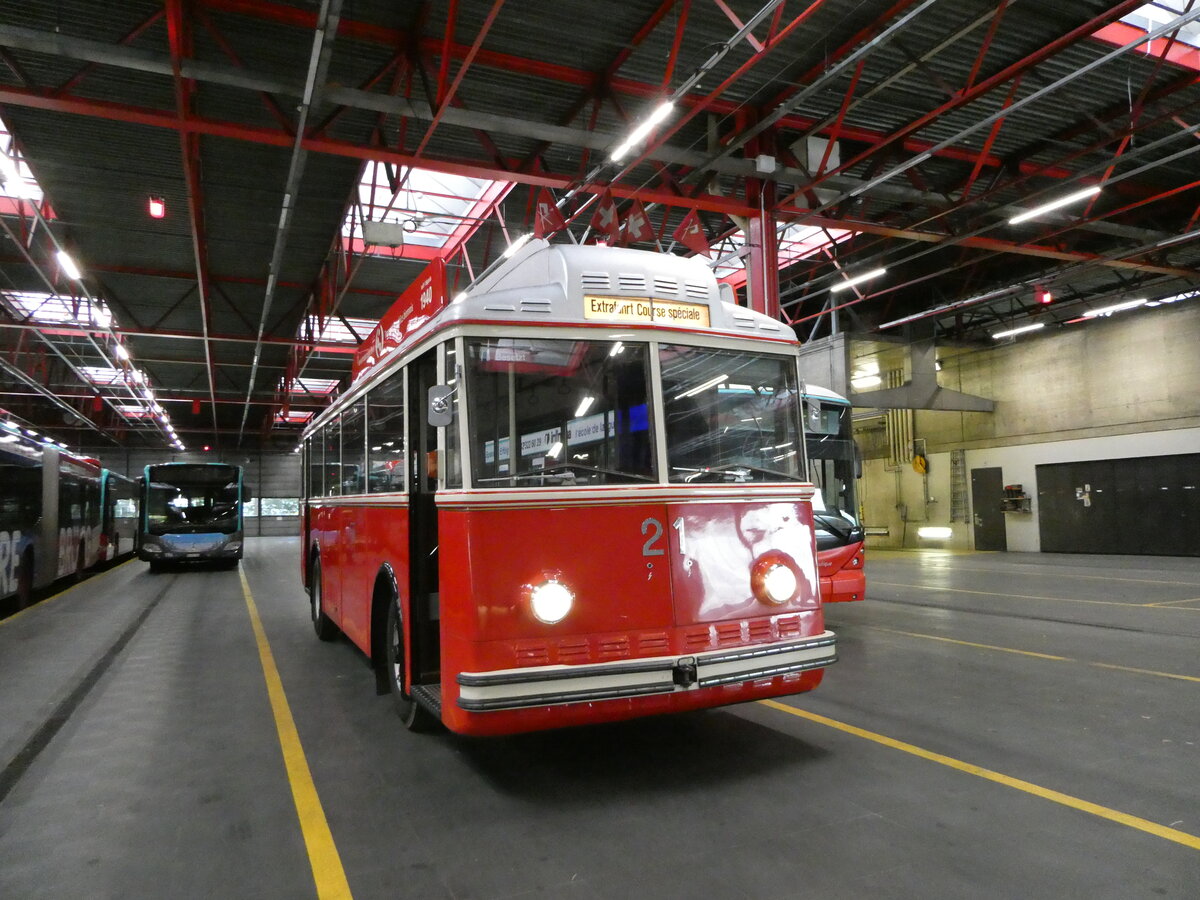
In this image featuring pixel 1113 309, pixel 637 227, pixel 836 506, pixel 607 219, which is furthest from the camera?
pixel 1113 309

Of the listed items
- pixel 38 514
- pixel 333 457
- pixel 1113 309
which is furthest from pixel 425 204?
pixel 1113 309

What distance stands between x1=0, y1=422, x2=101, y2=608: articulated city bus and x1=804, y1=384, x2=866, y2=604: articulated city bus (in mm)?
11757

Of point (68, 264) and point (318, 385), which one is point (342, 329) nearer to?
point (68, 264)

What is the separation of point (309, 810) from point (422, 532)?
1.84 m

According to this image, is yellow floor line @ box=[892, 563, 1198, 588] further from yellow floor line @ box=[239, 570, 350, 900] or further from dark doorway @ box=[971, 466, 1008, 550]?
yellow floor line @ box=[239, 570, 350, 900]

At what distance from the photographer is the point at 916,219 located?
51.6ft

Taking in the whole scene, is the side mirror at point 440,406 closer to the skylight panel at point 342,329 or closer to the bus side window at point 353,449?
the bus side window at point 353,449

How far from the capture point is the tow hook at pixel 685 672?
4262 mm

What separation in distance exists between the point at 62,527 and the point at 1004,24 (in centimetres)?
1901

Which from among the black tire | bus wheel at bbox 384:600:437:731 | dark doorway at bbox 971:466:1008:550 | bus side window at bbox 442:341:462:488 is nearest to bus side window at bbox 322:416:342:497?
bus wheel at bbox 384:600:437:731

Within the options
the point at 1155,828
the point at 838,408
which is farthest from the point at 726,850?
the point at 838,408

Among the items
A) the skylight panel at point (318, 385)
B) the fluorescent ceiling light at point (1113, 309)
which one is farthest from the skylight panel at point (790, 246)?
the skylight panel at point (318, 385)

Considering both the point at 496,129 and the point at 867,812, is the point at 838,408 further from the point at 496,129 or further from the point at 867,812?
the point at 867,812

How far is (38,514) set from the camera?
13516mm
